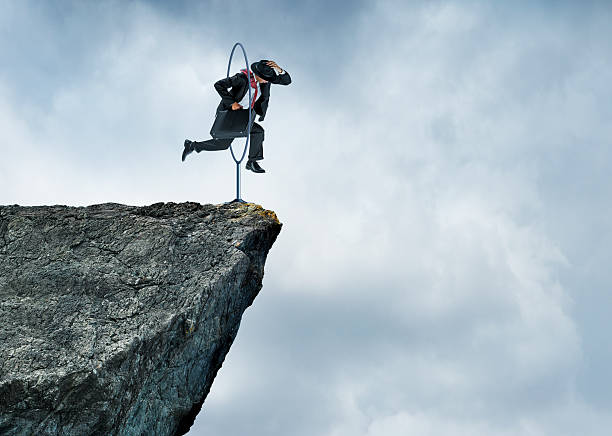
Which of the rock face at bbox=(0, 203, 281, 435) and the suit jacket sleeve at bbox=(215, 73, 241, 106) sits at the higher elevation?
the suit jacket sleeve at bbox=(215, 73, 241, 106)

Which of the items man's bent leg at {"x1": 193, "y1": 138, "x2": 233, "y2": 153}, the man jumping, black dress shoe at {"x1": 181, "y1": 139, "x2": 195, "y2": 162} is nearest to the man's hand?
the man jumping

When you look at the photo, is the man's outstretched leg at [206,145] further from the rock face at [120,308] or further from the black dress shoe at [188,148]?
the rock face at [120,308]

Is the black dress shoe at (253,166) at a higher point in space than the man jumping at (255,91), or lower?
lower

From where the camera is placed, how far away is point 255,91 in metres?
13.7

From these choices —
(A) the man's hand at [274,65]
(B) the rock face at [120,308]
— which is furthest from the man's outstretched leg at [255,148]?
(B) the rock face at [120,308]

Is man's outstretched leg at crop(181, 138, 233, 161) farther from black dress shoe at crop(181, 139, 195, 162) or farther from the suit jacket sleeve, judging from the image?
the suit jacket sleeve

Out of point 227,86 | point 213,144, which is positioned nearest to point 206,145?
point 213,144

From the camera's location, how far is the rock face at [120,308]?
9789 millimetres

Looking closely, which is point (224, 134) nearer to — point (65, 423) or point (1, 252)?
point (1, 252)

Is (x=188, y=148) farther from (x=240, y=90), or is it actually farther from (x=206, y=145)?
(x=240, y=90)

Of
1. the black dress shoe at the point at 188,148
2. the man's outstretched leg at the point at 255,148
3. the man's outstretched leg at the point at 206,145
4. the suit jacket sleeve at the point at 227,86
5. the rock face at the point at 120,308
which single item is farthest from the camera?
the black dress shoe at the point at 188,148

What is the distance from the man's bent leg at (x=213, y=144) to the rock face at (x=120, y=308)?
1764mm

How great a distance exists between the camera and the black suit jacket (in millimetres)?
A: 13672

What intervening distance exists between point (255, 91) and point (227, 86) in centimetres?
53
